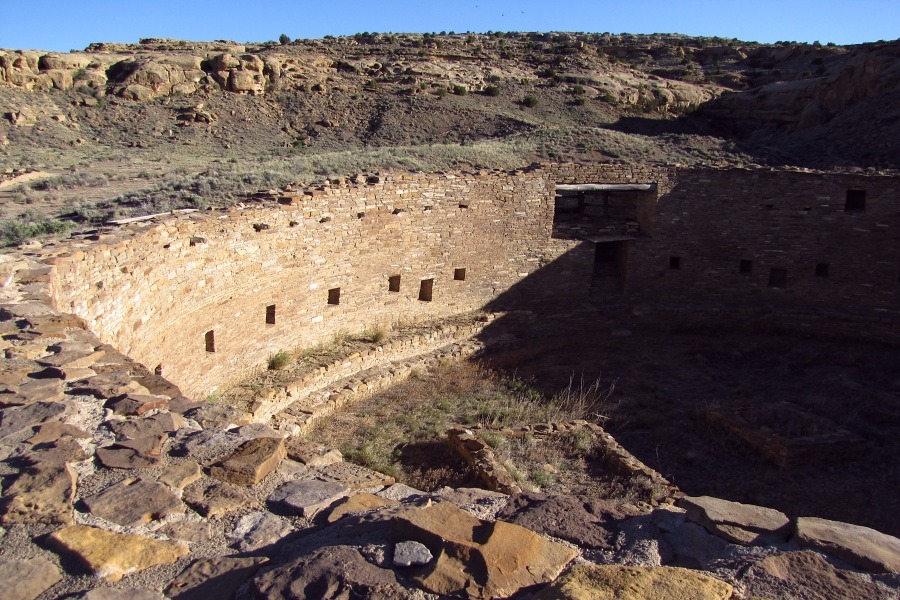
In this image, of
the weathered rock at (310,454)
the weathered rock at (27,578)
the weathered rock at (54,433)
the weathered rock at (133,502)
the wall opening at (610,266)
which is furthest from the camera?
the wall opening at (610,266)

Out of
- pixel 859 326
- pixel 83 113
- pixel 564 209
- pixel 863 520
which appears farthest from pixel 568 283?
pixel 83 113

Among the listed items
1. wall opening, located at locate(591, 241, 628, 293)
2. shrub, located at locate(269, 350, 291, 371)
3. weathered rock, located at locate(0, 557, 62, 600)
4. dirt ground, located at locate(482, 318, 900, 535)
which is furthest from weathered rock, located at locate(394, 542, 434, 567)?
wall opening, located at locate(591, 241, 628, 293)

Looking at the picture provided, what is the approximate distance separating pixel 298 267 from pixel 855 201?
1192 centimetres

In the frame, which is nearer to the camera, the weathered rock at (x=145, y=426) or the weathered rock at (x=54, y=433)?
the weathered rock at (x=54, y=433)

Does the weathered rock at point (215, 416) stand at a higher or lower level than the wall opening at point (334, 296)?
higher

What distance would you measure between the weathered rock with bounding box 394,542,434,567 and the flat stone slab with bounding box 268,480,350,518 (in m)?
0.81

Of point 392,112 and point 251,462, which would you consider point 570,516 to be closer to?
point 251,462

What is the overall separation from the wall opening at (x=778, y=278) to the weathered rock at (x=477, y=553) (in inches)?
558

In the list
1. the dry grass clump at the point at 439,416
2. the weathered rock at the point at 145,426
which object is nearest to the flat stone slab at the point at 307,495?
the weathered rock at the point at 145,426

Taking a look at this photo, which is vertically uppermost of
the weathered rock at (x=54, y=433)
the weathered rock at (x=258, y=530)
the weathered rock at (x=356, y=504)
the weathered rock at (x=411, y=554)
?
the weathered rock at (x=54, y=433)

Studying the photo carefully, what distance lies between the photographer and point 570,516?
12.3 ft

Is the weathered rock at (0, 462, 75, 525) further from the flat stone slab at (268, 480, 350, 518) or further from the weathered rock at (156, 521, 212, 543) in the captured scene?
the flat stone slab at (268, 480, 350, 518)

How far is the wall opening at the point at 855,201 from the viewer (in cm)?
1504

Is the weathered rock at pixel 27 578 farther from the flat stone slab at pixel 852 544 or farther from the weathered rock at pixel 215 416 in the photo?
the flat stone slab at pixel 852 544
